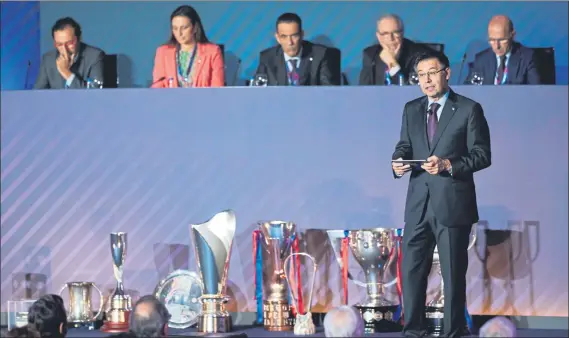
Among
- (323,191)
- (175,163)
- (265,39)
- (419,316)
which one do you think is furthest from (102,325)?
(265,39)

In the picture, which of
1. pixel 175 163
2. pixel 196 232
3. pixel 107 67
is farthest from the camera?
pixel 107 67

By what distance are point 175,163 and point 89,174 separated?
46 centimetres

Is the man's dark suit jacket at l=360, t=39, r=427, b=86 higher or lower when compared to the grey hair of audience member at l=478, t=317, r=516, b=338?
higher

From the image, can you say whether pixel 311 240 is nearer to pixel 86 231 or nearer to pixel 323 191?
pixel 323 191

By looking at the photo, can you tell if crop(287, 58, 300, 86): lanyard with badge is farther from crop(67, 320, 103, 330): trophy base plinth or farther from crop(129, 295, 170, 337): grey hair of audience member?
crop(129, 295, 170, 337): grey hair of audience member

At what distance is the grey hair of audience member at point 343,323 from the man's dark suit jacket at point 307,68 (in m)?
2.62

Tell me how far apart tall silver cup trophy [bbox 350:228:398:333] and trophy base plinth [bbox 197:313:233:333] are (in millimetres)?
648

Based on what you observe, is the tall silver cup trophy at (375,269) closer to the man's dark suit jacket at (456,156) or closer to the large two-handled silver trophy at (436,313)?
the large two-handled silver trophy at (436,313)

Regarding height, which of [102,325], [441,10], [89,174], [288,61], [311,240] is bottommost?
[102,325]

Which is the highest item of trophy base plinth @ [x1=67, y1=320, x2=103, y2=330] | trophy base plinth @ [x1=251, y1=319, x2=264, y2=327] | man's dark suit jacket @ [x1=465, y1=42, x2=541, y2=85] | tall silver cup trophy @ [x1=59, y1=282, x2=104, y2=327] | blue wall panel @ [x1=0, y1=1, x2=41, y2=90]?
blue wall panel @ [x1=0, y1=1, x2=41, y2=90]

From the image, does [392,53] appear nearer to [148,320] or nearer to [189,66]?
[189,66]

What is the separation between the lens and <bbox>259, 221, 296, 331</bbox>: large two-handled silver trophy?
559 cm

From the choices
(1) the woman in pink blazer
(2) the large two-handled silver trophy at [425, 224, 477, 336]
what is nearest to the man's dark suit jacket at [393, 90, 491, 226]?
(2) the large two-handled silver trophy at [425, 224, 477, 336]

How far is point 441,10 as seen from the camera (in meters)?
7.61
